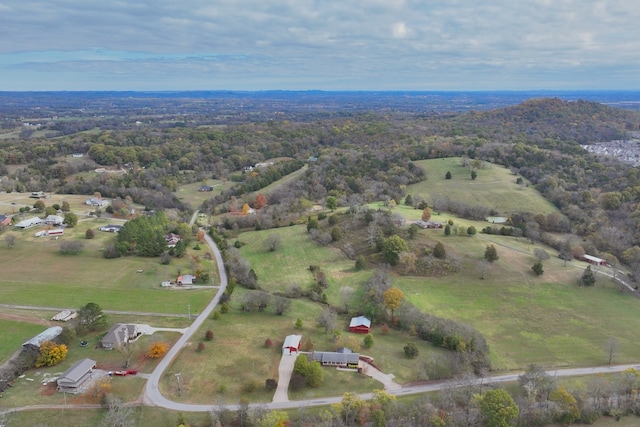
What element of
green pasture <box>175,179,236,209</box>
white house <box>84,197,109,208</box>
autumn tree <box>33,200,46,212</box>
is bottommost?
green pasture <box>175,179,236,209</box>

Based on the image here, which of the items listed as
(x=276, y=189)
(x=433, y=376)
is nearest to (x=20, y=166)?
(x=276, y=189)

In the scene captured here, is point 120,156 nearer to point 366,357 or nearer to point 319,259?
point 319,259

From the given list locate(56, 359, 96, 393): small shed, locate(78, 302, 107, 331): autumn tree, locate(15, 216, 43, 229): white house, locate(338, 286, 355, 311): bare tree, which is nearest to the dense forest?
locate(15, 216, 43, 229): white house

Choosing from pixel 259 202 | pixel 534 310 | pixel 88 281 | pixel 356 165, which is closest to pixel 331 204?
pixel 259 202

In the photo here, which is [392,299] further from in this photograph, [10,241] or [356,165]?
[356,165]

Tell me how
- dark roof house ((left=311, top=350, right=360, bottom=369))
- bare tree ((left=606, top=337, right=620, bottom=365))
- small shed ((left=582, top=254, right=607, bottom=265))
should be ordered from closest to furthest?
dark roof house ((left=311, top=350, right=360, bottom=369)), bare tree ((left=606, top=337, right=620, bottom=365)), small shed ((left=582, top=254, right=607, bottom=265))

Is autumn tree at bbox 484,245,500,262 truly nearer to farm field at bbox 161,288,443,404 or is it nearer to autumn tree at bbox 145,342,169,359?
farm field at bbox 161,288,443,404

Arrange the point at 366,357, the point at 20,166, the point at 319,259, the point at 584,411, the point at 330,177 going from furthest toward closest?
the point at 20,166, the point at 330,177, the point at 319,259, the point at 366,357, the point at 584,411
